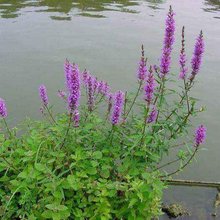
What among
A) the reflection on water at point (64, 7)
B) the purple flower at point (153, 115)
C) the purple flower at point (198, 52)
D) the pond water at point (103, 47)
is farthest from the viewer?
the reflection on water at point (64, 7)

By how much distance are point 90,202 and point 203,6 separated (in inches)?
453

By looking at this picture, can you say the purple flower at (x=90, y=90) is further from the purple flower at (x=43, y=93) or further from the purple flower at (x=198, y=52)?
the purple flower at (x=198, y=52)

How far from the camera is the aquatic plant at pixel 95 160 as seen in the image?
11.2 feet

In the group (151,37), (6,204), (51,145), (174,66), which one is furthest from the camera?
(151,37)

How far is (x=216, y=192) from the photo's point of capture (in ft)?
16.0

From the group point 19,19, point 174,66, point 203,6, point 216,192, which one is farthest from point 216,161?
point 203,6

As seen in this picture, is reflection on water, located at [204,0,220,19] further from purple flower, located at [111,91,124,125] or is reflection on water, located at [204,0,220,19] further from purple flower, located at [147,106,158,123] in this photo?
purple flower, located at [111,91,124,125]

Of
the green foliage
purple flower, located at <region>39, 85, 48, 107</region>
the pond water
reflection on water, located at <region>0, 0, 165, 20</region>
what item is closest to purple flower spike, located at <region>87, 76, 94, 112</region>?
the green foliage

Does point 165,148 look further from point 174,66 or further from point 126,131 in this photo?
point 174,66

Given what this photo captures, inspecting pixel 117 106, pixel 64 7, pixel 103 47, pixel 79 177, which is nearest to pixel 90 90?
pixel 117 106

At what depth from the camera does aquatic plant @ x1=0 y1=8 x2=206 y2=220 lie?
11.2 feet

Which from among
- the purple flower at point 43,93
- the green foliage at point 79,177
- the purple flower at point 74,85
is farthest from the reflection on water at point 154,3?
the purple flower at point 74,85

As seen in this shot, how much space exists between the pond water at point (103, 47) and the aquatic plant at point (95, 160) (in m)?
1.38

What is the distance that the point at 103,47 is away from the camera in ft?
30.7
